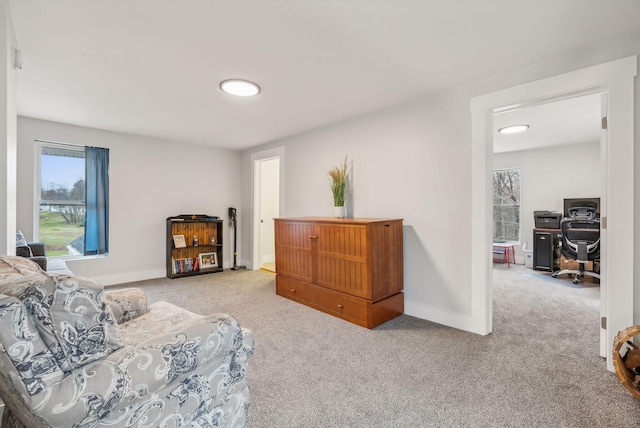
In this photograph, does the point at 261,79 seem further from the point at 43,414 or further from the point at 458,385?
the point at 458,385

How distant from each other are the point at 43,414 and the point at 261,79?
99.5 inches

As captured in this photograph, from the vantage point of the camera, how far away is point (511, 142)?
5426 mm

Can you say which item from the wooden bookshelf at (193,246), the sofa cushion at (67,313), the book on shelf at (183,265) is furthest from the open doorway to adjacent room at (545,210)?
the book on shelf at (183,265)

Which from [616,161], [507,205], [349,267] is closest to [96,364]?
[349,267]

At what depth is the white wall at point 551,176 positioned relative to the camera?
214 inches

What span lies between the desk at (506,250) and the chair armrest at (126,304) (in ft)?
20.4

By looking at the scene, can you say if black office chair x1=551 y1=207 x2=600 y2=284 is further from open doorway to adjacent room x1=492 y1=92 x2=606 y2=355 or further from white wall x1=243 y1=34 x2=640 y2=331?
white wall x1=243 y1=34 x2=640 y2=331

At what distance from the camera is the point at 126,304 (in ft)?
5.84

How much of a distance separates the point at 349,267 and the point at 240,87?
2.01m

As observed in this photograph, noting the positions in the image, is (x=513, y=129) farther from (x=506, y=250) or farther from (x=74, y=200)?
(x=74, y=200)

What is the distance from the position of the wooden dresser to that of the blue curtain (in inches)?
111

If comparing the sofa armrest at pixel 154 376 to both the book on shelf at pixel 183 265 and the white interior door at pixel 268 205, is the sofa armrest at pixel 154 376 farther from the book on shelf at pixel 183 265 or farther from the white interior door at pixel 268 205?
the white interior door at pixel 268 205

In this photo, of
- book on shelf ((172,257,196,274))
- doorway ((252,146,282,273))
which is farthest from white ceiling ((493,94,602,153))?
book on shelf ((172,257,196,274))

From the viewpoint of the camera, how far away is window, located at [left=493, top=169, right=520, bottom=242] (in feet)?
21.0
